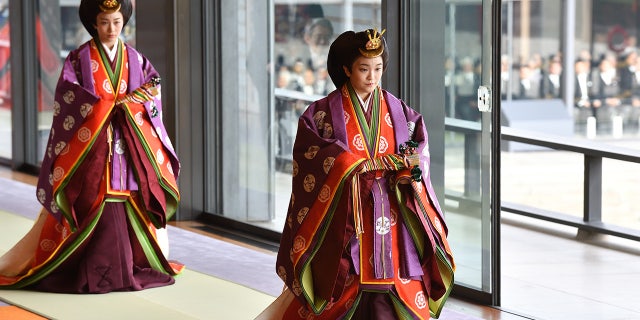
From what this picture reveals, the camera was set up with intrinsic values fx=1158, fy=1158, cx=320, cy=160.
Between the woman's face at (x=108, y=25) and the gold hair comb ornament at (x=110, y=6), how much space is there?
2cm

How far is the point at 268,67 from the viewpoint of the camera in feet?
24.3

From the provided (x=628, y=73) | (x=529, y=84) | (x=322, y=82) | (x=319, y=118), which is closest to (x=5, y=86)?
(x=322, y=82)

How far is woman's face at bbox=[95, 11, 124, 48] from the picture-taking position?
5578mm

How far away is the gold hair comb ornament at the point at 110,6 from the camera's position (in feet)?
18.2

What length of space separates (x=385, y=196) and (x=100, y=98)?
1911mm

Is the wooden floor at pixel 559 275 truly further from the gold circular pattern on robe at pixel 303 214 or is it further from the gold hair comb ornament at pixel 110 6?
the gold hair comb ornament at pixel 110 6

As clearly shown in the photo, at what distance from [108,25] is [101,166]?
2.24 feet

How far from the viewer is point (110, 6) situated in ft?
18.2

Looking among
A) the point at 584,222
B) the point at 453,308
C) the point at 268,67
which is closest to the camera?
the point at 453,308

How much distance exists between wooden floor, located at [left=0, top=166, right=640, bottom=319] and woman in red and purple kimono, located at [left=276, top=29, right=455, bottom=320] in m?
1.19

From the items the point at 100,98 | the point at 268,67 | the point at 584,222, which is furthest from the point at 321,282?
the point at 584,222

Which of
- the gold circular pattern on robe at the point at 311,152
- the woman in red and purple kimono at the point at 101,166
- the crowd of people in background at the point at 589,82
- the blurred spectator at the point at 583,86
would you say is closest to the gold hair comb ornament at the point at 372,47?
the gold circular pattern on robe at the point at 311,152

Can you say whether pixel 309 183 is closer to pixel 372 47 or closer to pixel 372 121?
pixel 372 121

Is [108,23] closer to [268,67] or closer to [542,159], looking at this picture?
[268,67]
